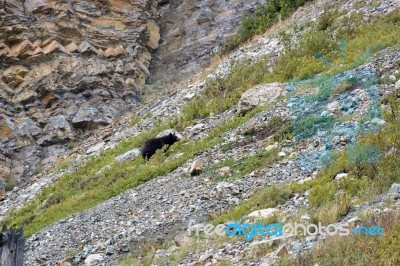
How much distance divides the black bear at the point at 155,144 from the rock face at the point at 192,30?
409 inches

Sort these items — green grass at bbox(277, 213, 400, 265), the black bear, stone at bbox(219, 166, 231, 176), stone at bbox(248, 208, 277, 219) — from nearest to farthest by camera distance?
green grass at bbox(277, 213, 400, 265) < stone at bbox(248, 208, 277, 219) < stone at bbox(219, 166, 231, 176) < the black bear

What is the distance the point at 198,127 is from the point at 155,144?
140 centimetres

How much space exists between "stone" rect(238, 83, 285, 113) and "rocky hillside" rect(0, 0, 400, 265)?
5cm

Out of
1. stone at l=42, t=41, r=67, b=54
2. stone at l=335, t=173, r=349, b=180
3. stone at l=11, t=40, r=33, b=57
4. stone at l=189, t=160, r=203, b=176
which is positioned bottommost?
stone at l=189, t=160, r=203, b=176

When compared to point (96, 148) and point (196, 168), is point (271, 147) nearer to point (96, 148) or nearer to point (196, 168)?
point (196, 168)

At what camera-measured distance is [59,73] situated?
24.7 metres

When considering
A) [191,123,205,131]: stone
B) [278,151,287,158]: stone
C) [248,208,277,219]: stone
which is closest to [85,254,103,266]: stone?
[248,208,277,219]: stone

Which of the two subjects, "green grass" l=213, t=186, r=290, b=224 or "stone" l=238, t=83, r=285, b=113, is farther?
"stone" l=238, t=83, r=285, b=113

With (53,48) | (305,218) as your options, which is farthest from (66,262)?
(53,48)

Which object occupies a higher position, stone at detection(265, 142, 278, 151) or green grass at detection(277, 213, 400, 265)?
green grass at detection(277, 213, 400, 265)

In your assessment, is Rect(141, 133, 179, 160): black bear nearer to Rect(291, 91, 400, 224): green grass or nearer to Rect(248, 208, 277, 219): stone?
Rect(291, 91, 400, 224): green grass

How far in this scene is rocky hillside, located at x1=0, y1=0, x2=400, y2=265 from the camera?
876 centimetres

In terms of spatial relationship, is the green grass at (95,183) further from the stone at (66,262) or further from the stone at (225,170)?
the stone at (66,262)

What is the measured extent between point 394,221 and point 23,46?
21117 millimetres
